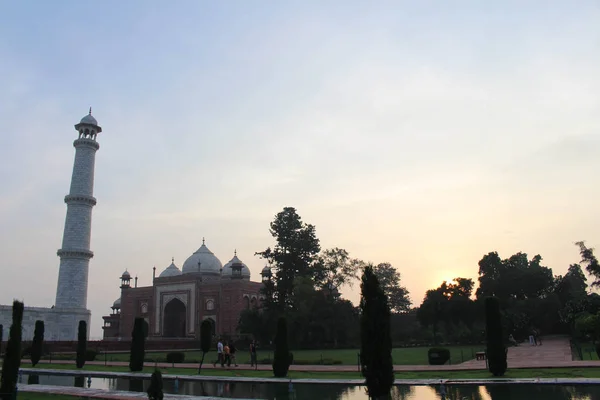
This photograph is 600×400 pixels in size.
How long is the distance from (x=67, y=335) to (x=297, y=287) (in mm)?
24135

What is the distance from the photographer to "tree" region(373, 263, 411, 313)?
222 feet

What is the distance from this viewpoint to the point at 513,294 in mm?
56000

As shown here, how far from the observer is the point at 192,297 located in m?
63.6

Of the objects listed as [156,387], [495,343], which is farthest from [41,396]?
[495,343]

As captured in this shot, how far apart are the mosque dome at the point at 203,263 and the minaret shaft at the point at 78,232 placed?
1827 centimetres

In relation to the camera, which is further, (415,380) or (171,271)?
(171,271)

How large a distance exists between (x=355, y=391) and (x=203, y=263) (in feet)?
182

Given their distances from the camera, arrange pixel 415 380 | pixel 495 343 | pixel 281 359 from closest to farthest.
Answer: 1. pixel 415 380
2. pixel 495 343
3. pixel 281 359

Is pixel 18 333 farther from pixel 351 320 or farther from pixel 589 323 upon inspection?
pixel 351 320

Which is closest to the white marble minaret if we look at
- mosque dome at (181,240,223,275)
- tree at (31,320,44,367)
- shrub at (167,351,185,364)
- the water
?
mosque dome at (181,240,223,275)

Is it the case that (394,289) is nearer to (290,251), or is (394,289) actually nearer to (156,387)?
(290,251)

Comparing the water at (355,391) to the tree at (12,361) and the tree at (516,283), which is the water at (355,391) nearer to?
the tree at (12,361)

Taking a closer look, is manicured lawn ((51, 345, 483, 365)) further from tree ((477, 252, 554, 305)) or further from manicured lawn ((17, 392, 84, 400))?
tree ((477, 252, 554, 305))

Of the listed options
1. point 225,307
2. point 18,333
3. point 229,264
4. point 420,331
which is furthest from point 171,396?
point 229,264
